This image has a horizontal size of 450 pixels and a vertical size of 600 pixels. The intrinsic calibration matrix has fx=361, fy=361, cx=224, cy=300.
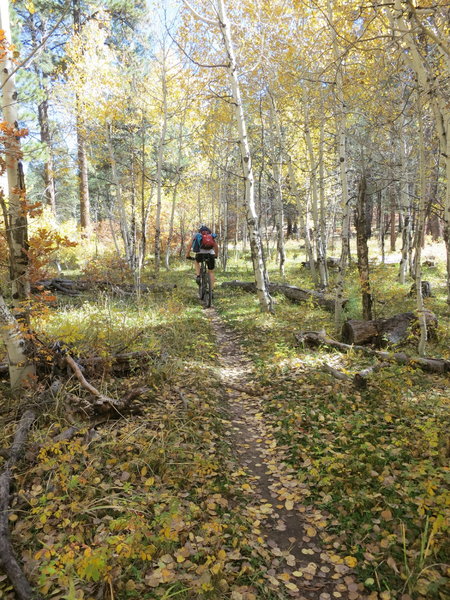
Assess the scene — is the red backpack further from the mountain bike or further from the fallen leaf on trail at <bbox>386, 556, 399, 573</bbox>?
the fallen leaf on trail at <bbox>386, 556, 399, 573</bbox>

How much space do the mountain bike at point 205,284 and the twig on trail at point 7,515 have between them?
23.7ft

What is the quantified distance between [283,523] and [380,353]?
3940mm

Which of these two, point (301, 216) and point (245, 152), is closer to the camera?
point (245, 152)

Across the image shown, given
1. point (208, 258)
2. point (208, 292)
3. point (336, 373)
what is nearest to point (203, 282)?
point (208, 292)

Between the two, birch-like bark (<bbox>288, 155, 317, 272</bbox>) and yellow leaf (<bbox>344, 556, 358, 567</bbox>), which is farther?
birch-like bark (<bbox>288, 155, 317, 272</bbox>)

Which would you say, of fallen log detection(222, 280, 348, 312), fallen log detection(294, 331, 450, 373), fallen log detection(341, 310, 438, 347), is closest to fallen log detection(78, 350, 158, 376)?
fallen log detection(294, 331, 450, 373)

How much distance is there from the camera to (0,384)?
4.92 metres

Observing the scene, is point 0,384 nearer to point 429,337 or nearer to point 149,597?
point 149,597

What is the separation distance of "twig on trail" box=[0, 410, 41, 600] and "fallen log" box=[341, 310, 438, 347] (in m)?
5.74

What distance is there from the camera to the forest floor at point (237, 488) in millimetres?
2604

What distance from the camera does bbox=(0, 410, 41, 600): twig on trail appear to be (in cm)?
235

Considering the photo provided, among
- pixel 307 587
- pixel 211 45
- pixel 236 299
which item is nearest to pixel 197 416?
pixel 307 587

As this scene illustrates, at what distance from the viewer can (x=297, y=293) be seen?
11805 millimetres

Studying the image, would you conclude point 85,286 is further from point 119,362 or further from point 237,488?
A: point 237,488
